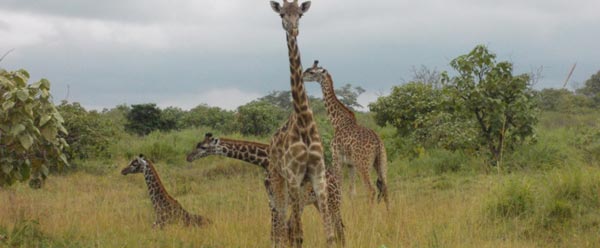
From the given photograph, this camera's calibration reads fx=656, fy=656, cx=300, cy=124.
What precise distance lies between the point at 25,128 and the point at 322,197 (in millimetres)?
3413

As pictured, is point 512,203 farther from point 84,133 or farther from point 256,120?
point 256,120

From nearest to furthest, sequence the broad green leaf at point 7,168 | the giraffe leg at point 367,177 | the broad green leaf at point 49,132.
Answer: the broad green leaf at point 49,132
the broad green leaf at point 7,168
the giraffe leg at point 367,177

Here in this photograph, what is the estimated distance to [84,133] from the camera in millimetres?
17516

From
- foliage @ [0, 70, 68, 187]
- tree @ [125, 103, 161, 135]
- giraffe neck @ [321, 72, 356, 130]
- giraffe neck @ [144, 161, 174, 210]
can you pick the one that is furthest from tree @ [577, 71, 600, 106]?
foliage @ [0, 70, 68, 187]

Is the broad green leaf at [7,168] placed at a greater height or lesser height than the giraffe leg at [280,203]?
greater

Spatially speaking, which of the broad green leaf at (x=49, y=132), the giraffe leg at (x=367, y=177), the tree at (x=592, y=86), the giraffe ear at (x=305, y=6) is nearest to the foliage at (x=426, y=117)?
the giraffe leg at (x=367, y=177)

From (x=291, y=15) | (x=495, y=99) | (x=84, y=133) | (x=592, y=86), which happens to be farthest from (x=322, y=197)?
(x=592, y=86)

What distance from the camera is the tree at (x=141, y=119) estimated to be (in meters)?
26.8

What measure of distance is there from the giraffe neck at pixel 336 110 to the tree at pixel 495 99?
12.7 feet

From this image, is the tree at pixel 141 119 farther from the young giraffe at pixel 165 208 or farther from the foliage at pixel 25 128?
the foliage at pixel 25 128

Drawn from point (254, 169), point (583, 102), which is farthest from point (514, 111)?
point (583, 102)

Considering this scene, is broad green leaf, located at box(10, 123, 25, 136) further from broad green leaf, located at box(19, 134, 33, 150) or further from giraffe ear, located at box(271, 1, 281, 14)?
giraffe ear, located at box(271, 1, 281, 14)

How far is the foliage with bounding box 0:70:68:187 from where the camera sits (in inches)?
285

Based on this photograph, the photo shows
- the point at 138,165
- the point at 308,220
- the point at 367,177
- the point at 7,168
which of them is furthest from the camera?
the point at 138,165
